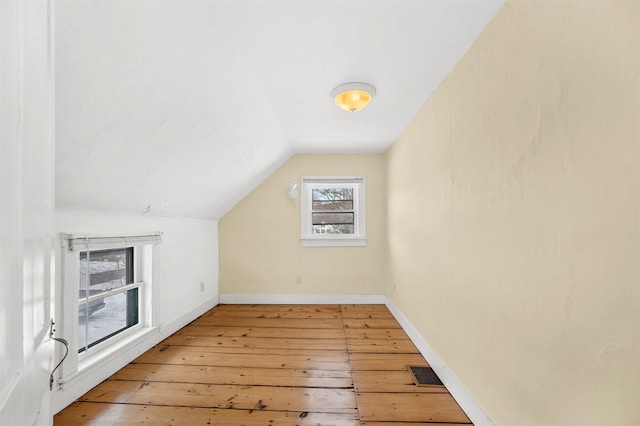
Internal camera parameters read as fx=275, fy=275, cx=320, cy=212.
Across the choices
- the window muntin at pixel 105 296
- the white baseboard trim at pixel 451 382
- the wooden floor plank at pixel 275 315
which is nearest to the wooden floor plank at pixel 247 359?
the window muntin at pixel 105 296

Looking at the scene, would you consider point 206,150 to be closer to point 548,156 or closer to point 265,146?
point 265,146

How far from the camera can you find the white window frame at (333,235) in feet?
12.3

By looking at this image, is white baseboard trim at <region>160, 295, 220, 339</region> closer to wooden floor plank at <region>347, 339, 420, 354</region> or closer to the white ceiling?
the white ceiling

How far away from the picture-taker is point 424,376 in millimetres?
1992

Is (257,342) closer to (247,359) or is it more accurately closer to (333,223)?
(247,359)

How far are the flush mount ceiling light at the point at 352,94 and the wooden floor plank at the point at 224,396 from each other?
1.97 metres

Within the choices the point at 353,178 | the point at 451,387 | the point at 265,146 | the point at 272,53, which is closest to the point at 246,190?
the point at 265,146

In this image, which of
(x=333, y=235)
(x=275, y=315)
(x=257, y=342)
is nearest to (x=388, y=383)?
(x=257, y=342)

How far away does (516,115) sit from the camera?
1.19m

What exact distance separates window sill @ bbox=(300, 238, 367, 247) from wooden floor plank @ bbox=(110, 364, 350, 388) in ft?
6.01

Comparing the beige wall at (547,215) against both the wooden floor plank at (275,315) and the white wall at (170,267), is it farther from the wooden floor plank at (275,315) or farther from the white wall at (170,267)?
the white wall at (170,267)

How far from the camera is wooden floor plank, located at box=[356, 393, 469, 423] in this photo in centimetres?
158

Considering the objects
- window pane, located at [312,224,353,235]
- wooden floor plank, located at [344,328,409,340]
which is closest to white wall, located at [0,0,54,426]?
wooden floor plank, located at [344,328,409,340]

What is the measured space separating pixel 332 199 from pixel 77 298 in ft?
9.34
